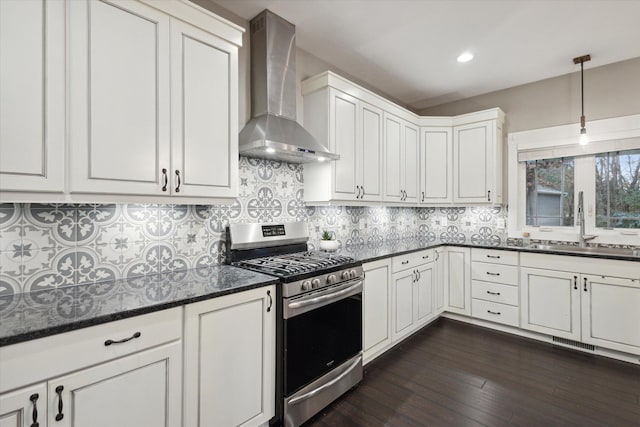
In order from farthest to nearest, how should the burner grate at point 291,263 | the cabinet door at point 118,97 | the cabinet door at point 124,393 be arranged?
the burner grate at point 291,263 → the cabinet door at point 118,97 → the cabinet door at point 124,393

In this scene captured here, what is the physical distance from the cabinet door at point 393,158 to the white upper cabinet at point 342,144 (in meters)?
0.24

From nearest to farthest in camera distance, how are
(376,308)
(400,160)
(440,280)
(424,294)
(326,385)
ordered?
(326,385), (376,308), (424,294), (400,160), (440,280)

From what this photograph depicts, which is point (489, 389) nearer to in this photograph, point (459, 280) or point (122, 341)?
point (459, 280)

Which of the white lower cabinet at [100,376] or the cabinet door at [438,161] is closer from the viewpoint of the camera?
the white lower cabinet at [100,376]

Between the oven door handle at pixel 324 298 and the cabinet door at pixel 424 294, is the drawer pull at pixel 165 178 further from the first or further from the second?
the cabinet door at pixel 424 294

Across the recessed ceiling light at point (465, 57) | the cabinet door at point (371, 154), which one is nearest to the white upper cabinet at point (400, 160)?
the cabinet door at point (371, 154)

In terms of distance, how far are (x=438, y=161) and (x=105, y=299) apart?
12.0 ft

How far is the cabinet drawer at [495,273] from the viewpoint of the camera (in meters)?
3.23

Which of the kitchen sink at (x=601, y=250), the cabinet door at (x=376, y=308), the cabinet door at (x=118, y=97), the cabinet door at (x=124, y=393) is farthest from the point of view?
the kitchen sink at (x=601, y=250)

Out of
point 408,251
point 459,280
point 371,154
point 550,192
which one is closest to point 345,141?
point 371,154

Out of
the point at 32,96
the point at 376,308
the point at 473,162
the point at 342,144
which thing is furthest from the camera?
the point at 473,162

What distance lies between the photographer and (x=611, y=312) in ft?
8.88

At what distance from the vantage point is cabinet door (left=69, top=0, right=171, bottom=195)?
1.37 meters

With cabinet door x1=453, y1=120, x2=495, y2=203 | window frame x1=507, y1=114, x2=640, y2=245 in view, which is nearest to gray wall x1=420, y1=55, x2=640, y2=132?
window frame x1=507, y1=114, x2=640, y2=245
